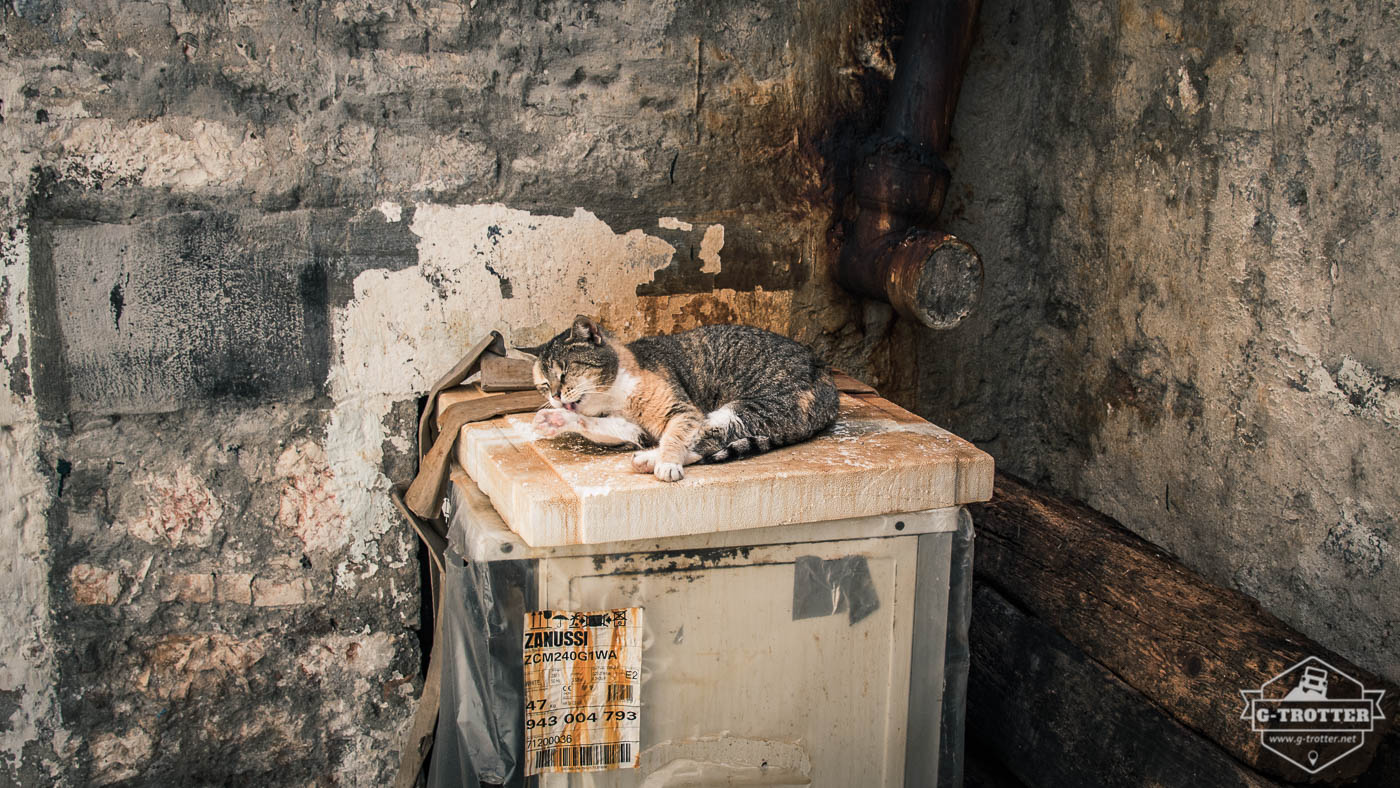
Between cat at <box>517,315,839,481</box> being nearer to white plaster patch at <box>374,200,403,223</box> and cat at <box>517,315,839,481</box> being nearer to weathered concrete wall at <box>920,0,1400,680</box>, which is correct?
white plaster patch at <box>374,200,403,223</box>

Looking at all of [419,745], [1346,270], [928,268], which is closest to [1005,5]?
[928,268]

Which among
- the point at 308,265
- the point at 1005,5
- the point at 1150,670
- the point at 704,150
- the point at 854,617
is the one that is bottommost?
the point at 1150,670

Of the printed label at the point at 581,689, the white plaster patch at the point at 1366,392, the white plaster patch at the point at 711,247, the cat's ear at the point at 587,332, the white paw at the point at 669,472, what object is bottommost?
the printed label at the point at 581,689

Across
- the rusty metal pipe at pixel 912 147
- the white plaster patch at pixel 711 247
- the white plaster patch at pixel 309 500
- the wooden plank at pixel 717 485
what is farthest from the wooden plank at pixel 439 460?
the rusty metal pipe at pixel 912 147

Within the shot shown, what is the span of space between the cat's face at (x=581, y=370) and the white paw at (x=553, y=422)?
32mm

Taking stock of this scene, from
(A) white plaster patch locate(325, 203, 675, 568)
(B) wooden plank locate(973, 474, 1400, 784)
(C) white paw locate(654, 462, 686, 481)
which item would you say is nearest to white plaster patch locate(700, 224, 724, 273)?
(A) white plaster patch locate(325, 203, 675, 568)

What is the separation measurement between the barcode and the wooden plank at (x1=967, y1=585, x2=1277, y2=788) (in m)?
0.95

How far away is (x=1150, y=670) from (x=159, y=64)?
7.61 ft

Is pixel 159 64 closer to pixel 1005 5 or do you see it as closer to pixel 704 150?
pixel 704 150

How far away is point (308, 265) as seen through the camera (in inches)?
88.7

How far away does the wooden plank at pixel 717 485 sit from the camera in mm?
1586

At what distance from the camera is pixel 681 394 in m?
2.01

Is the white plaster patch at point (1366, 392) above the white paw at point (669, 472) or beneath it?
above

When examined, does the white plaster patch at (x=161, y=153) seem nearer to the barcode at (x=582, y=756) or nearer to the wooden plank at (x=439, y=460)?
the wooden plank at (x=439, y=460)
